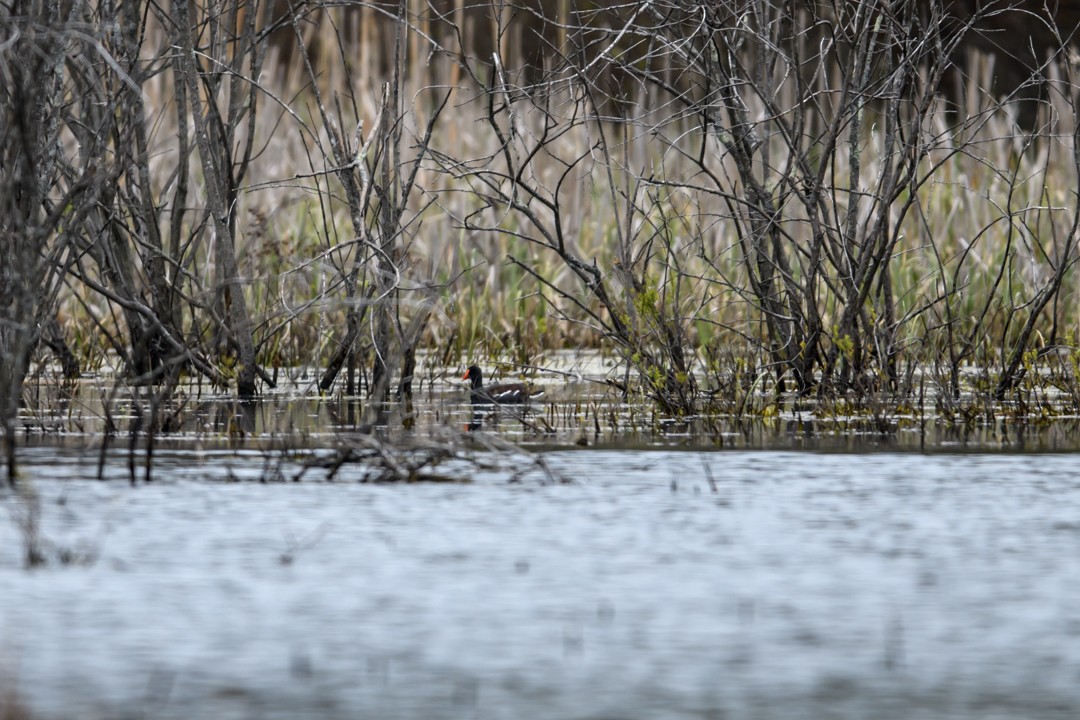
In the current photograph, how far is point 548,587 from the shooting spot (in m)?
3.75

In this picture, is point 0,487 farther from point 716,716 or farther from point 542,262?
point 542,262

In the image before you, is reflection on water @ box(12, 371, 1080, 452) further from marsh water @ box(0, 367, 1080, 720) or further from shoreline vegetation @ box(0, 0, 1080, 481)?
marsh water @ box(0, 367, 1080, 720)

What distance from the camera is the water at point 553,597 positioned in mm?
3008

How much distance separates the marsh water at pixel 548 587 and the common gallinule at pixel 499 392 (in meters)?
1.76

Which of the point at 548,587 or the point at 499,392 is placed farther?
the point at 499,392

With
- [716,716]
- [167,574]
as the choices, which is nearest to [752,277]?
[167,574]

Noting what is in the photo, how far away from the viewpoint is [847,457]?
5.62m

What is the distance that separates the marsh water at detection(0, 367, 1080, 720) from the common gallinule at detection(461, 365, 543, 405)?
176 cm

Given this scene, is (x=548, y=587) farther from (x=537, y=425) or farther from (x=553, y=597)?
(x=537, y=425)

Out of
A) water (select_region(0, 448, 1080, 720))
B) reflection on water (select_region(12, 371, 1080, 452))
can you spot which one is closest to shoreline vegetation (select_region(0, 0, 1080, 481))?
reflection on water (select_region(12, 371, 1080, 452))

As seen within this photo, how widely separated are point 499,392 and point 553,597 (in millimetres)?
4005

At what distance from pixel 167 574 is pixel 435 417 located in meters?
3.13

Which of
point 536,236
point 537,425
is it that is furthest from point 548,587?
point 536,236

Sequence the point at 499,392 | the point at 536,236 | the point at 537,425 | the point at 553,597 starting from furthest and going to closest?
the point at 536,236 < the point at 499,392 < the point at 537,425 < the point at 553,597
